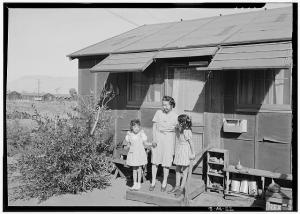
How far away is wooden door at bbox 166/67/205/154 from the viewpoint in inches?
323

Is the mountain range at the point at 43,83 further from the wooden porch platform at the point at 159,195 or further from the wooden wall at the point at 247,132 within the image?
the wooden porch platform at the point at 159,195

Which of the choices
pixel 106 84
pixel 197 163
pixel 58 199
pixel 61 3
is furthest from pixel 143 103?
pixel 61 3

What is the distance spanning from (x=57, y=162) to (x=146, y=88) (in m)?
3.42

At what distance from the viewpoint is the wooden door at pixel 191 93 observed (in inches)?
323

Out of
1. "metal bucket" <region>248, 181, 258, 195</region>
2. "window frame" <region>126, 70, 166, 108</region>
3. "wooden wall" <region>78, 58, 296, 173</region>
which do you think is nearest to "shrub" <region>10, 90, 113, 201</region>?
"wooden wall" <region>78, 58, 296, 173</region>

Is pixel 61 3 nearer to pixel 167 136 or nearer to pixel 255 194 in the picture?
pixel 167 136

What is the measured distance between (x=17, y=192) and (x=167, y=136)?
369 cm

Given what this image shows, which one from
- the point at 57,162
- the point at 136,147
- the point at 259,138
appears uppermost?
the point at 259,138

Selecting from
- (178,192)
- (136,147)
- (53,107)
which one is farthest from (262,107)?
(53,107)

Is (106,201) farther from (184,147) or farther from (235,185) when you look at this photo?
(235,185)

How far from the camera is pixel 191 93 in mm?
8375

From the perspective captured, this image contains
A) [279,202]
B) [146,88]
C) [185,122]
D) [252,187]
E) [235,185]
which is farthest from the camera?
[146,88]

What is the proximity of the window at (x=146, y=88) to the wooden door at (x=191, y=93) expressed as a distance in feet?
1.23

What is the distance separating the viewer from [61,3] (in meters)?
5.72
